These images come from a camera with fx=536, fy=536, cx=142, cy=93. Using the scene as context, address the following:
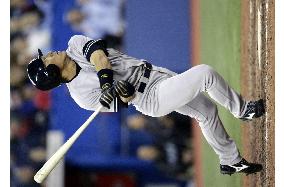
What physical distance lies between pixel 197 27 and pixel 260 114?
65 centimetres

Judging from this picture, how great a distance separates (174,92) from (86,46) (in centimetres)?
34

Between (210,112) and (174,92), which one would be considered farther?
(210,112)

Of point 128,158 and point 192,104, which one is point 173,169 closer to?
point 128,158

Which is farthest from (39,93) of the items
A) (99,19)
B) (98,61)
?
(98,61)

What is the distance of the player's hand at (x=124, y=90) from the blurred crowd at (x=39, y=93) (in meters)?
0.48

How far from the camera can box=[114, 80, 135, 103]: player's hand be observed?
1761mm

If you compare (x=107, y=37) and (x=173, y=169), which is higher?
(x=107, y=37)

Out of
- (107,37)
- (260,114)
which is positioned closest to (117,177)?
(107,37)

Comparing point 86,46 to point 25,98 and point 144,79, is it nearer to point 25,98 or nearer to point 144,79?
point 144,79

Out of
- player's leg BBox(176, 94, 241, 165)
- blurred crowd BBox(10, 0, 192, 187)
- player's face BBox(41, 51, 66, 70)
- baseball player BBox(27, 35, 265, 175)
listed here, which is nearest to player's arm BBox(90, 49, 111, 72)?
baseball player BBox(27, 35, 265, 175)

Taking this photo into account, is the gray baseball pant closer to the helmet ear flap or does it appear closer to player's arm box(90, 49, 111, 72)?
player's arm box(90, 49, 111, 72)

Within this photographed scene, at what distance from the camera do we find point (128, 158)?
8.12 ft

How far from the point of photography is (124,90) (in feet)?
5.84
